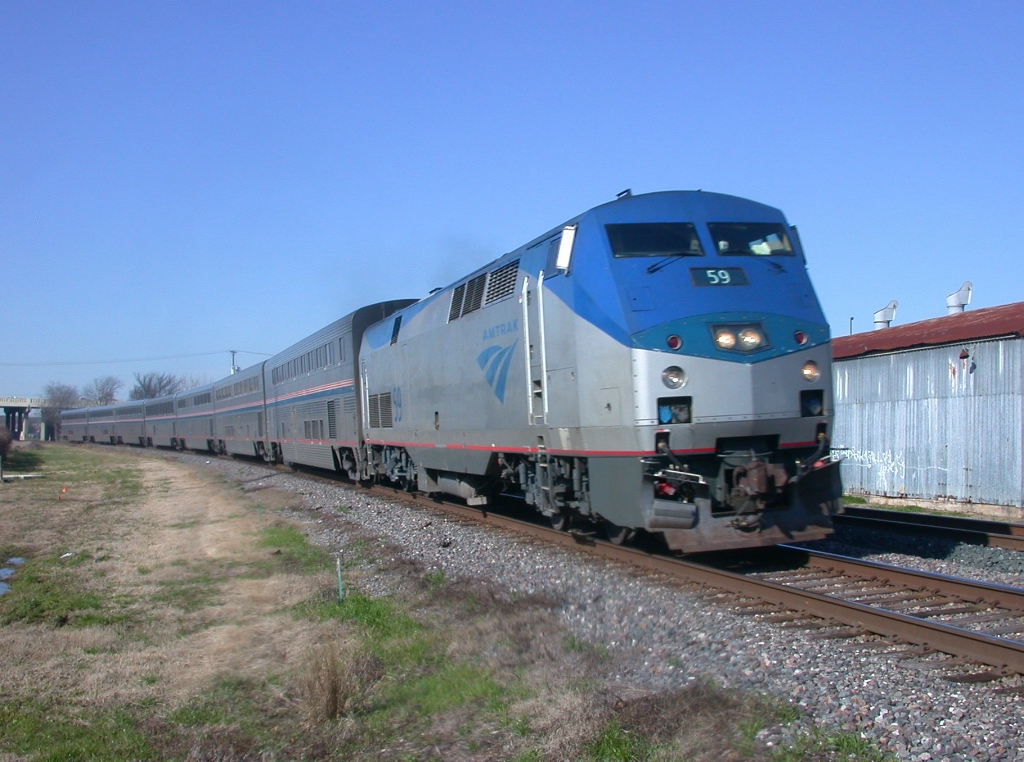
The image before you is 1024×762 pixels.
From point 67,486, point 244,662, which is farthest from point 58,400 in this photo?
point 244,662

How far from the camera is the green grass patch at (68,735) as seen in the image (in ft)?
16.3

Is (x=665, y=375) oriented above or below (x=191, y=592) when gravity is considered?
above

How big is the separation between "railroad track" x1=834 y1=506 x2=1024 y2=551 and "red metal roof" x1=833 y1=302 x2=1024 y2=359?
13.9ft

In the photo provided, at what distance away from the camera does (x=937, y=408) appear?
52.5 feet

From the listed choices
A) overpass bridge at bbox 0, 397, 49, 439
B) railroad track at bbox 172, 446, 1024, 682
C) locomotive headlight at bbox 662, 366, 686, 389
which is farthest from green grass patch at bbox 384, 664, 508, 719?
overpass bridge at bbox 0, 397, 49, 439

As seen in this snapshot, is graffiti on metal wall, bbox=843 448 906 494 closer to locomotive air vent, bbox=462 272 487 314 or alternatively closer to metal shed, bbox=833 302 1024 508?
metal shed, bbox=833 302 1024 508

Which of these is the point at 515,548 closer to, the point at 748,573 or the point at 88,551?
the point at 748,573

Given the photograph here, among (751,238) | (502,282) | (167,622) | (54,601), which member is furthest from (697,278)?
(54,601)

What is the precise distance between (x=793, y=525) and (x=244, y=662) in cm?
521

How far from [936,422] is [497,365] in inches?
387

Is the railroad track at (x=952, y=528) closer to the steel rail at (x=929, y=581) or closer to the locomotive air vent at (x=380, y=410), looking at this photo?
the steel rail at (x=929, y=581)

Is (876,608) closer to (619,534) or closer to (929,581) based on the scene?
(929,581)

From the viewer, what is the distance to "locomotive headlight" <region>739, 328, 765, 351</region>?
7992 mm

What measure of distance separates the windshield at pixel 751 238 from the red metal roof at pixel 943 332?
7469 millimetres
